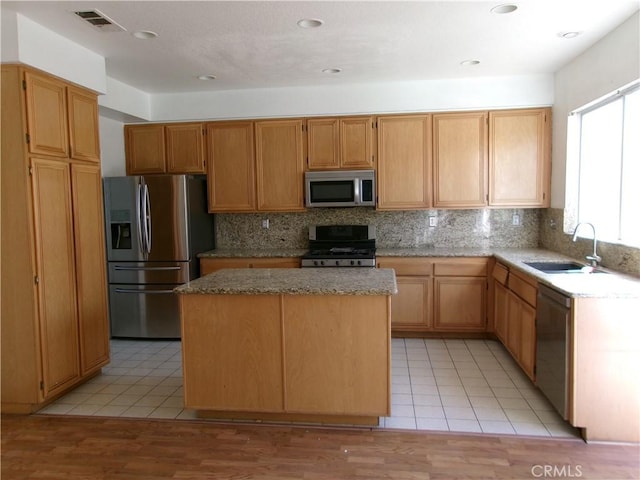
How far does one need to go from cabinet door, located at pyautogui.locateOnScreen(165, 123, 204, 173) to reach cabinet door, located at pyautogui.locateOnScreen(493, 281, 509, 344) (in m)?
3.32

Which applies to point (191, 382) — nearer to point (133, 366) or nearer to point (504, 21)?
point (133, 366)

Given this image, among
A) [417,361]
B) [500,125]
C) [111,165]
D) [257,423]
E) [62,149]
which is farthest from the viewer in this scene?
[111,165]

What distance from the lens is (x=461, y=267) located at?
432cm

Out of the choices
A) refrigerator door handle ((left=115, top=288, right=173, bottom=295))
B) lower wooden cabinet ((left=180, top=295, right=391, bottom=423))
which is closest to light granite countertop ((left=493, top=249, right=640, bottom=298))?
lower wooden cabinet ((left=180, top=295, right=391, bottom=423))

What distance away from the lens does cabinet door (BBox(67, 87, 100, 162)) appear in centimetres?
327

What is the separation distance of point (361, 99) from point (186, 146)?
1.98 m

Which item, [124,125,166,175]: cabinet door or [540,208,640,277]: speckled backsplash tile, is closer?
[540,208,640,277]: speckled backsplash tile

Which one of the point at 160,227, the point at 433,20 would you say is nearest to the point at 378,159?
the point at 433,20

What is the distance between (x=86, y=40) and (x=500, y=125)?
376cm

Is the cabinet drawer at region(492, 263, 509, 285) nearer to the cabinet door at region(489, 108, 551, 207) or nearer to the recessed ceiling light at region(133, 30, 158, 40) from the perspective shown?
the cabinet door at region(489, 108, 551, 207)

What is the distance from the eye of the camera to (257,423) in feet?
9.21

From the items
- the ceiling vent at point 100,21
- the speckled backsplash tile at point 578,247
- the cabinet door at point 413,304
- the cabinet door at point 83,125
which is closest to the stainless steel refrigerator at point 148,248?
the cabinet door at point 83,125

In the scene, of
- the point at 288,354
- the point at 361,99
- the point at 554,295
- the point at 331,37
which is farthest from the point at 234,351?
the point at 361,99

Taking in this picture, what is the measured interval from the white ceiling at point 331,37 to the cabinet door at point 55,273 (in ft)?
3.50
